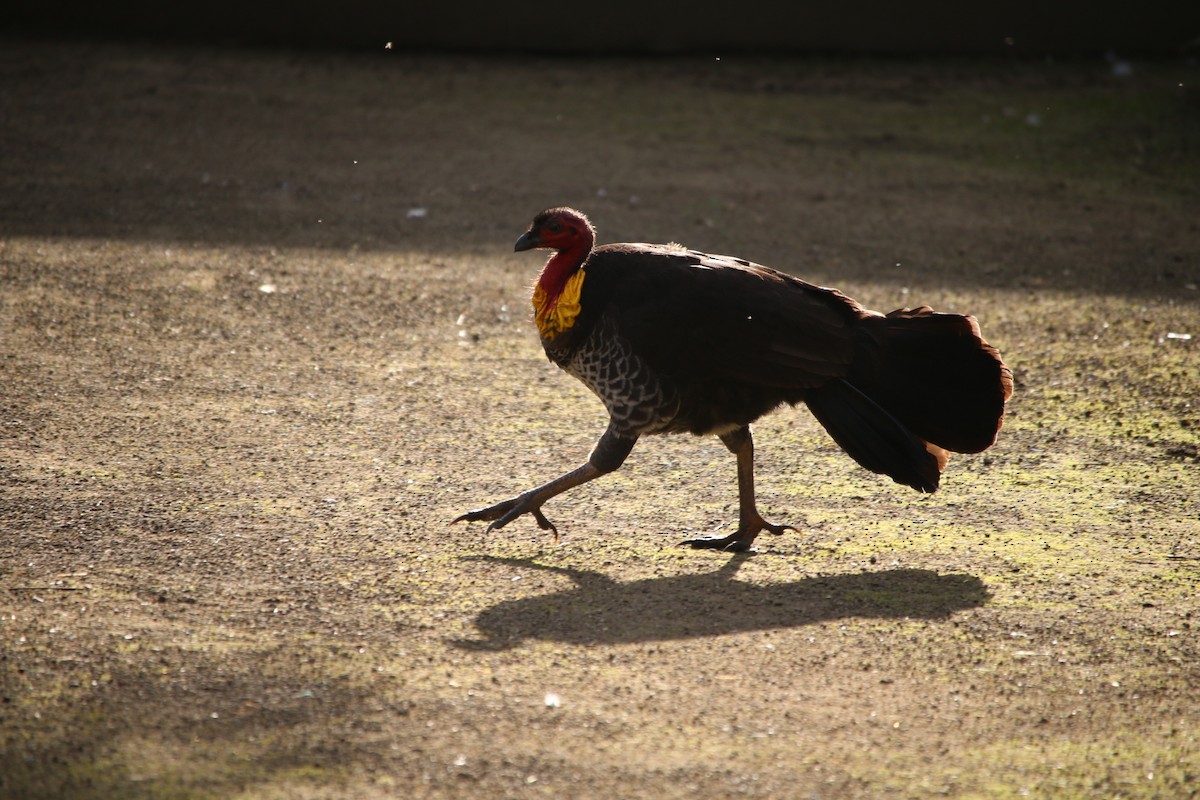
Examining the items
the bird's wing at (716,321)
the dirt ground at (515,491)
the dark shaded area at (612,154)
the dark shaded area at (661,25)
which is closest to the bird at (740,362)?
the bird's wing at (716,321)

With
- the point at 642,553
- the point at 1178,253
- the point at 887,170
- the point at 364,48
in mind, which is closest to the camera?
the point at 642,553

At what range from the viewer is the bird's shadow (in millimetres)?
3773

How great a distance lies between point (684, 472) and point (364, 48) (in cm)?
813

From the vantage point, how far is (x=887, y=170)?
974 centimetres

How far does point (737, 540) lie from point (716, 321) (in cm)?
81

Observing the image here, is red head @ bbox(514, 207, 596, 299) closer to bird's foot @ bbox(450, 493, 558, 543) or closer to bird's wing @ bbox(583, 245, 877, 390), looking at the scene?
bird's wing @ bbox(583, 245, 877, 390)

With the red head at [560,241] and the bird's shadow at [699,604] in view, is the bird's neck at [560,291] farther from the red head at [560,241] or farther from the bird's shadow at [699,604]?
the bird's shadow at [699,604]

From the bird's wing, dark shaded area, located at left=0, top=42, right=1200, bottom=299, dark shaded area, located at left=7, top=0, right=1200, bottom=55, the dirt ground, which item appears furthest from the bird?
dark shaded area, located at left=7, top=0, right=1200, bottom=55

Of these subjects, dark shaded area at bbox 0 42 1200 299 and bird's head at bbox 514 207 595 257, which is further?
dark shaded area at bbox 0 42 1200 299

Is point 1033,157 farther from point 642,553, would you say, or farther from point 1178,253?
point 642,553

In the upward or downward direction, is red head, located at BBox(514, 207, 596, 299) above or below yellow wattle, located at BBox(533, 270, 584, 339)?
above

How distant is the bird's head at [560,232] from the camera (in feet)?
14.9

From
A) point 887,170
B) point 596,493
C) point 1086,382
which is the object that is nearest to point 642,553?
point 596,493

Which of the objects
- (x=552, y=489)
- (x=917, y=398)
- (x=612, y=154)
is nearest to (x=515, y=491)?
(x=552, y=489)
